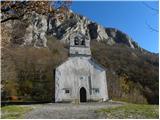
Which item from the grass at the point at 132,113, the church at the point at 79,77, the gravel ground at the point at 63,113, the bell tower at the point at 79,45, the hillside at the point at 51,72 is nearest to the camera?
the grass at the point at 132,113

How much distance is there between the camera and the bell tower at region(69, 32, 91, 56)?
3893 cm

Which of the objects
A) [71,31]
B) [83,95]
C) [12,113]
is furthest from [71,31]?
[12,113]

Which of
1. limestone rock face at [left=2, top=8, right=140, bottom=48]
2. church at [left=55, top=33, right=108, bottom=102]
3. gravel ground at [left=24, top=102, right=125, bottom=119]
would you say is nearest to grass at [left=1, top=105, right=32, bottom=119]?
gravel ground at [left=24, top=102, right=125, bottom=119]

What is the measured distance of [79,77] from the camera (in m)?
38.9

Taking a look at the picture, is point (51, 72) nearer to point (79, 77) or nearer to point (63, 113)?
point (79, 77)

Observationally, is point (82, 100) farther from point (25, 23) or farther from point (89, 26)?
point (89, 26)

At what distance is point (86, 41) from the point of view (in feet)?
130

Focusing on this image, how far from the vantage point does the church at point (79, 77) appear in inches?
1495

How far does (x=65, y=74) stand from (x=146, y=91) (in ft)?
101

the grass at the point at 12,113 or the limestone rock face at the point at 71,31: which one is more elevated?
the limestone rock face at the point at 71,31

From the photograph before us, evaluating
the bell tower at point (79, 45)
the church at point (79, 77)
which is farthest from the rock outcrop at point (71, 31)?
the church at point (79, 77)

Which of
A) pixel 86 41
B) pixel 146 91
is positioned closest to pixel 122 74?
pixel 146 91

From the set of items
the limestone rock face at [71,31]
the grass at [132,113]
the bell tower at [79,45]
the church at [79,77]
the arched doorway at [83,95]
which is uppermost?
the limestone rock face at [71,31]

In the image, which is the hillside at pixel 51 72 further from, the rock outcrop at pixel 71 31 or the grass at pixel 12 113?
the grass at pixel 12 113
